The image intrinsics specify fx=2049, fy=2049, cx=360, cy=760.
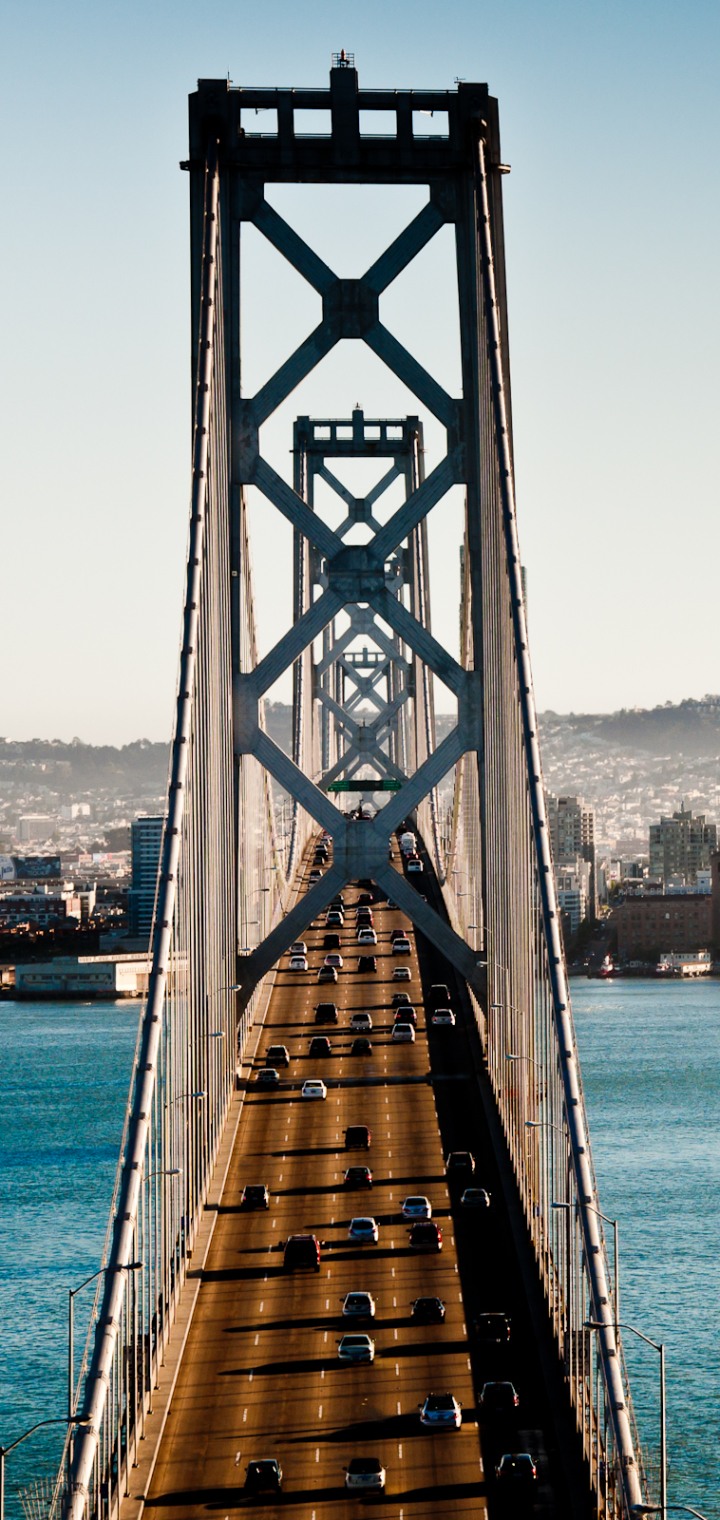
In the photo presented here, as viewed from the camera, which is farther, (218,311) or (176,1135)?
(218,311)

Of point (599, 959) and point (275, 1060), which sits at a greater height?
point (599, 959)

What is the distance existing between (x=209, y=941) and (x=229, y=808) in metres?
1.91

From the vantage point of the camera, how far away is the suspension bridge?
14836 mm

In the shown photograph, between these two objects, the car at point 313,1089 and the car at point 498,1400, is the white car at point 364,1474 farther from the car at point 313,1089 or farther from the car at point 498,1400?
the car at point 313,1089

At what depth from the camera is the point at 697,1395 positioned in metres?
33.2

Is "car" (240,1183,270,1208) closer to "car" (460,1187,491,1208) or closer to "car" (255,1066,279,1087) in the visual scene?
"car" (460,1187,491,1208)

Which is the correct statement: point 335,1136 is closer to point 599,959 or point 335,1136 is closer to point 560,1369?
point 560,1369

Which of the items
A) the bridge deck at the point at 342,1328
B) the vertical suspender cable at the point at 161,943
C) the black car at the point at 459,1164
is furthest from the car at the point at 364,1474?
the black car at the point at 459,1164

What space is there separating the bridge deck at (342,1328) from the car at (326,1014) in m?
3.81

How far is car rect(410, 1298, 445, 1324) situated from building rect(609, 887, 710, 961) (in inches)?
4996

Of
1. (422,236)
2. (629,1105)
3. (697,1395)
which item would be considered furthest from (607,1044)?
(422,236)

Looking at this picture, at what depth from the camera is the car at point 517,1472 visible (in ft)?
45.8

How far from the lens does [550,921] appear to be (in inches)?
699

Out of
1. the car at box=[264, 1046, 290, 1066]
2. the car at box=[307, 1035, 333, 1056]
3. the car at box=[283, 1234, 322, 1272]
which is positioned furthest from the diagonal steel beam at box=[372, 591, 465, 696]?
the car at box=[307, 1035, 333, 1056]
